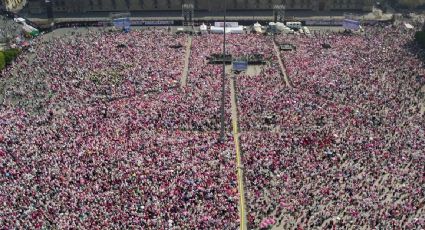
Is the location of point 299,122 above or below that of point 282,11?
below

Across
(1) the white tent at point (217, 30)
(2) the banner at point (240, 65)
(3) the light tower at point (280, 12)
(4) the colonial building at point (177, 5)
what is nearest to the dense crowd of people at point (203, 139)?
(2) the banner at point (240, 65)

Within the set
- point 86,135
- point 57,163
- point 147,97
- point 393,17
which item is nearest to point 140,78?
point 147,97

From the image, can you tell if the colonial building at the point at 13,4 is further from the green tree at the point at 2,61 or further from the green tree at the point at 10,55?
the green tree at the point at 2,61

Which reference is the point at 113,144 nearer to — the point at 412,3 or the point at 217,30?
the point at 217,30

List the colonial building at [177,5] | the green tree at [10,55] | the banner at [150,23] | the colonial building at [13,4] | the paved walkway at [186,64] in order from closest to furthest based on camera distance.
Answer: the paved walkway at [186,64] → the green tree at [10,55] → the banner at [150,23] → the colonial building at [13,4] → the colonial building at [177,5]

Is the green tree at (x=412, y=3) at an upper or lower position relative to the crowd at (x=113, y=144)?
upper

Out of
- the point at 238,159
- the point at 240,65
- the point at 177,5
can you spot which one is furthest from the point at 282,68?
the point at 177,5

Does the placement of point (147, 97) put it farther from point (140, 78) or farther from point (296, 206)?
point (296, 206)

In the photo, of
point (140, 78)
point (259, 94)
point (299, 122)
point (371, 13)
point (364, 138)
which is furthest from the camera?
point (371, 13)
